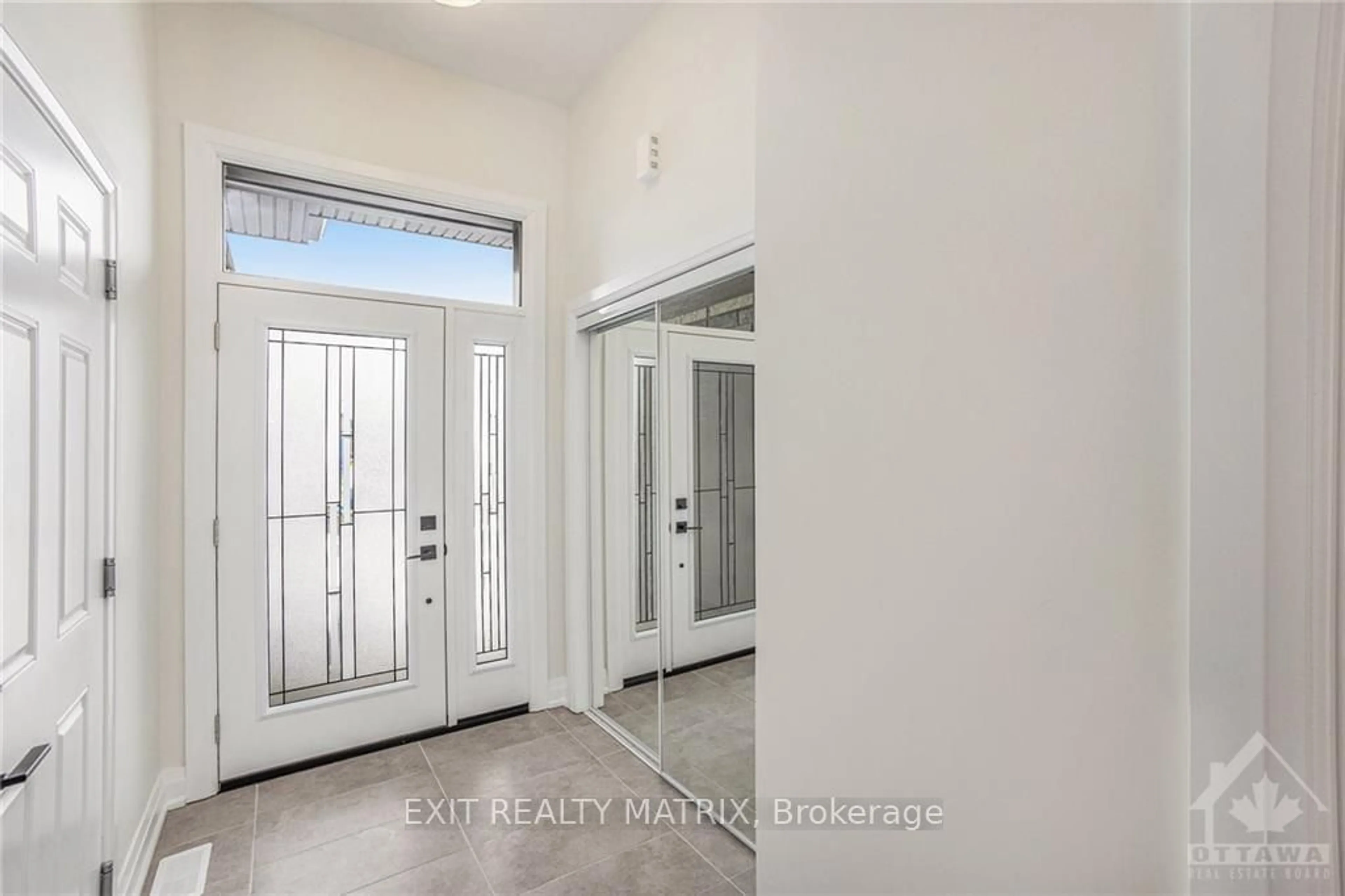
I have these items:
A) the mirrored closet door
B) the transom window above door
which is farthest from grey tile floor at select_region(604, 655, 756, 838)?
the transom window above door

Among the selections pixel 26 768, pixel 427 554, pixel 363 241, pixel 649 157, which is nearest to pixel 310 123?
pixel 363 241

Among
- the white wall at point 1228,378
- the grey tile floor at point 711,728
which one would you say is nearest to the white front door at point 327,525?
the grey tile floor at point 711,728

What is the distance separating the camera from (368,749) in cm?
277

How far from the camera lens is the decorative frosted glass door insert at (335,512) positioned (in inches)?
104

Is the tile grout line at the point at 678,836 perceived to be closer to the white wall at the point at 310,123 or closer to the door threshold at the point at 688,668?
the door threshold at the point at 688,668

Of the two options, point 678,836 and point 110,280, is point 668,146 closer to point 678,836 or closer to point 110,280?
point 110,280

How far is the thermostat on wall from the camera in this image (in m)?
2.54

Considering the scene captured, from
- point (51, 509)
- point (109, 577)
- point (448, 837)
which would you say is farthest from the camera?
point (448, 837)

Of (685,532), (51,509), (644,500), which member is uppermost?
(51,509)

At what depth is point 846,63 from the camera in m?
1.19

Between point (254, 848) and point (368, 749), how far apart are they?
0.66m

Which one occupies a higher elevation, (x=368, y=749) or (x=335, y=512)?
(x=335, y=512)

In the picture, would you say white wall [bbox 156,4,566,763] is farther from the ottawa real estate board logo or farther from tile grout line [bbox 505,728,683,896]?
the ottawa real estate board logo

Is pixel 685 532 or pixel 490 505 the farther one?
pixel 490 505
